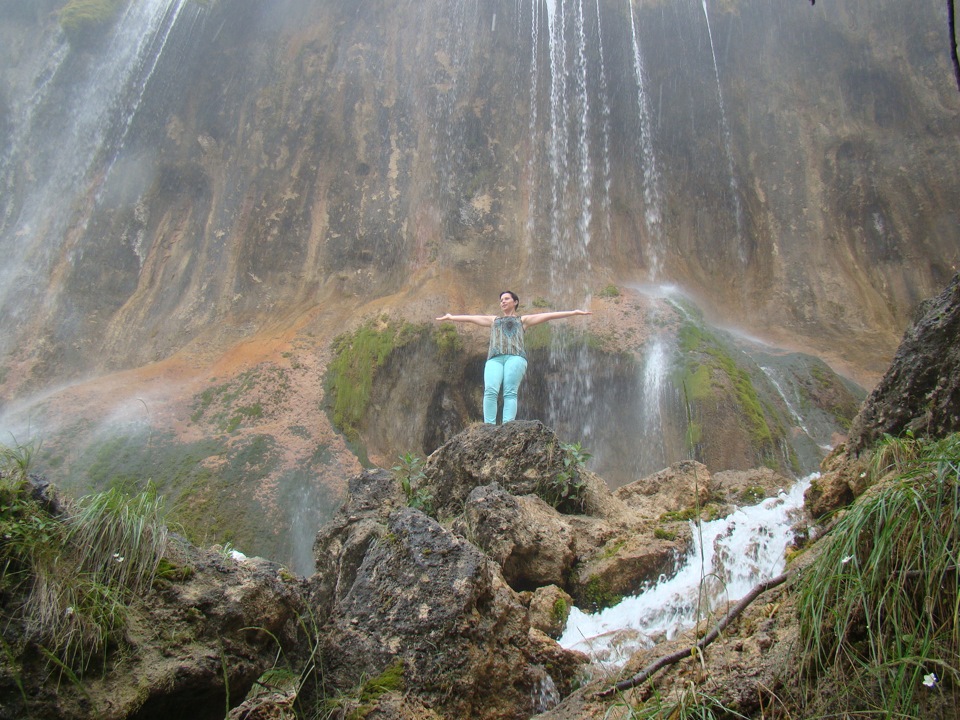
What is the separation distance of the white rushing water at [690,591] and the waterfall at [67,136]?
13.1m

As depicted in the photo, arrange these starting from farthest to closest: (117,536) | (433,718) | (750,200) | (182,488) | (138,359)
→ (750,200), (138,359), (182,488), (433,718), (117,536)

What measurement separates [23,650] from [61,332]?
13.0 m

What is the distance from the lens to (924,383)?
425cm

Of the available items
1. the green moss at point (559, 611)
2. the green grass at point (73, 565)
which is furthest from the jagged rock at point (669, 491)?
the green grass at point (73, 565)

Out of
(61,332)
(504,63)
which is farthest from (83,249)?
(504,63)

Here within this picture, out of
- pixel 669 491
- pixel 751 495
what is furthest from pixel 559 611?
pixel 751 495

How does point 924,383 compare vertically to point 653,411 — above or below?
below

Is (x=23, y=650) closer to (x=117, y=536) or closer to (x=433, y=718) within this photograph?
(x=117, y=536)

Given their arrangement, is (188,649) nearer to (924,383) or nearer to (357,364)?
(924,383)

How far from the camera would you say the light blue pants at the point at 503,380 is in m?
7.70

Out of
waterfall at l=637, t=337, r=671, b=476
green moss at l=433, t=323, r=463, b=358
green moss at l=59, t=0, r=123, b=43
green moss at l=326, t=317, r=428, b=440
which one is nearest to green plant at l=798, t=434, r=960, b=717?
waterfall at l=637, t=337, r=671, b=476

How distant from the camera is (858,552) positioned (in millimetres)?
2342

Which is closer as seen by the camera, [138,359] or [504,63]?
[138,359]

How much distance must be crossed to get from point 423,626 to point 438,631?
67mm
